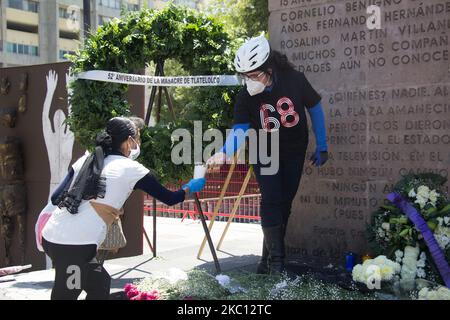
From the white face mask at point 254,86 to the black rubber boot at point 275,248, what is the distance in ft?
4.24

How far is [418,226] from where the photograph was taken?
4.66 m

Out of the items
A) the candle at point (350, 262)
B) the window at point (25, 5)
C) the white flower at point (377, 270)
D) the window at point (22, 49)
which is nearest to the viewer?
the white flower at point (377, 270)

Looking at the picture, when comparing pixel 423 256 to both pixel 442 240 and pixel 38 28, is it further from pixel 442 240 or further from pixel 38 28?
pixel 38 28

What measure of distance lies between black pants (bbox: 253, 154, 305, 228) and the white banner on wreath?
1142mm

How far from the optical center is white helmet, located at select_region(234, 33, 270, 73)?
527 cm

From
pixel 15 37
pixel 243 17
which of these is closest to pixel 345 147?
pixel 243 17

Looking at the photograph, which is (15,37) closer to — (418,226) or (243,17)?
(243,17)

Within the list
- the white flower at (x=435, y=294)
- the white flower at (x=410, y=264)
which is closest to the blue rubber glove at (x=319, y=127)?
the white flower at (x=410, y=264)

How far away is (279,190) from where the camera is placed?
5.39 metres

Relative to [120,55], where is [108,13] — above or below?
above

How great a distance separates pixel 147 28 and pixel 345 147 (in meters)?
2.60

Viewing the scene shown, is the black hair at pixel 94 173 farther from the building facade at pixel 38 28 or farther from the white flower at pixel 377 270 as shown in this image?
the building facade at pixel 38 28

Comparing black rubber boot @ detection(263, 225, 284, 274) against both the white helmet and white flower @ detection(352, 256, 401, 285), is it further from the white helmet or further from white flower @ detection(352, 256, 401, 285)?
the white helmet

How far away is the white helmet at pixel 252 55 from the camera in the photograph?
527 centimetres
